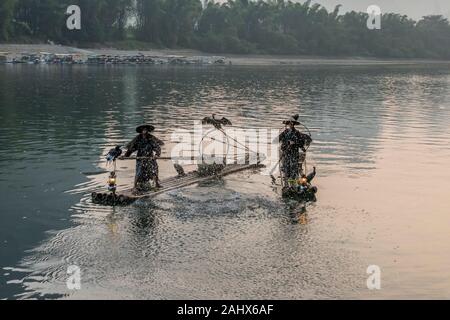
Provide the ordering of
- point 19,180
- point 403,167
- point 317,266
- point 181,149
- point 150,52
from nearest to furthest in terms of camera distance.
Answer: point 317,266 < point 19,180 < point 403,167 < point 181,149 < point 150,52

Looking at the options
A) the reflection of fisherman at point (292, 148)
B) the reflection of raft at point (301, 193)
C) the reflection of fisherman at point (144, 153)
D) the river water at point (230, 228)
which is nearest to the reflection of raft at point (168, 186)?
the river water at point (230, 228)

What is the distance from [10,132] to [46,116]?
943 cm

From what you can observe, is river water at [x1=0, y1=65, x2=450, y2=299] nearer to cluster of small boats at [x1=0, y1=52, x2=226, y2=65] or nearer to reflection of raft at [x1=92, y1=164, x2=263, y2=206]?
reflection of raft at [x1=92, y1=164, x2=263, y2=206]

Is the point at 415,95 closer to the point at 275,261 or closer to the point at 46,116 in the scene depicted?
the point at 46,116

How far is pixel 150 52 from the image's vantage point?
173875mm

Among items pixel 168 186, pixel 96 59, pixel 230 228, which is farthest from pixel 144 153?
pixel 96 59

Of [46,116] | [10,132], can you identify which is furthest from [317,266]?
[46,116]

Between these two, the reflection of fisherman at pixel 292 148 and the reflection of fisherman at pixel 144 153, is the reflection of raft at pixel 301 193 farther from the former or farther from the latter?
the reflection of fisherman at pixel 144 153

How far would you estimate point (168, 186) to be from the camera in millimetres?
24562

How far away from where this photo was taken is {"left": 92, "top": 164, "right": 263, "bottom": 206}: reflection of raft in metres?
22.3

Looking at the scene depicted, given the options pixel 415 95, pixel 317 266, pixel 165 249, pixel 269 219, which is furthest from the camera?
pixel 415 95

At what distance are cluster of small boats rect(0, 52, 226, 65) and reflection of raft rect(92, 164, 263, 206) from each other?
114 metres

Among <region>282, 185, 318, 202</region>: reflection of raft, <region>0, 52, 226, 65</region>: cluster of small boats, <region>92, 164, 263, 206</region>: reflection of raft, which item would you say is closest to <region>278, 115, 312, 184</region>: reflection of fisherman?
<region>282, 185, 318, 202</region>: reflection of raft

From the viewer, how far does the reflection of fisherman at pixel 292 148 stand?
79.8ft
